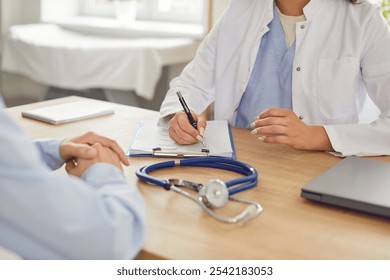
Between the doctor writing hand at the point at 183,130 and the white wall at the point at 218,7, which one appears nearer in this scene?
the doctor writing hand at the point at 183,130

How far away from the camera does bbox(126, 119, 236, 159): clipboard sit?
133cm

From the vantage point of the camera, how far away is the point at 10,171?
0.76 metres

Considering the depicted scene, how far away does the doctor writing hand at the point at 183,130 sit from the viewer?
1.40 meters

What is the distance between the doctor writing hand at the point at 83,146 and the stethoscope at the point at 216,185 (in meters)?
0.08

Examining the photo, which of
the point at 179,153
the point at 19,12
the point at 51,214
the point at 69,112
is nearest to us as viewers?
the point at 51,214

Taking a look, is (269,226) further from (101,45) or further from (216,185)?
(101,45)

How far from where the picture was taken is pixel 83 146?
1.07 meters

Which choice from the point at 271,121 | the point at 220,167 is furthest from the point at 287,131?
the point at 220,167

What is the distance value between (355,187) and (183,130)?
1.55 ft

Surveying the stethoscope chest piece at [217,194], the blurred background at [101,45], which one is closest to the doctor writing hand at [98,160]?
the stethoscope chest piece at [217,194]

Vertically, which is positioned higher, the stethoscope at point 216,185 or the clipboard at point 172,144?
the stethoscope at point 216,185

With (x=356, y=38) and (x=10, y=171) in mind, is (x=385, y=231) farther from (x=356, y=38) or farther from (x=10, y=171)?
(x=356, y=38)

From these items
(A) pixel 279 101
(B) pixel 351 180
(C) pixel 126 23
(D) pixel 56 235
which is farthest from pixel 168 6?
(D) pixel 56 235

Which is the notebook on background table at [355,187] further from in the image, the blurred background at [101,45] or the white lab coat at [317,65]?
the blurred background at [101,45]
